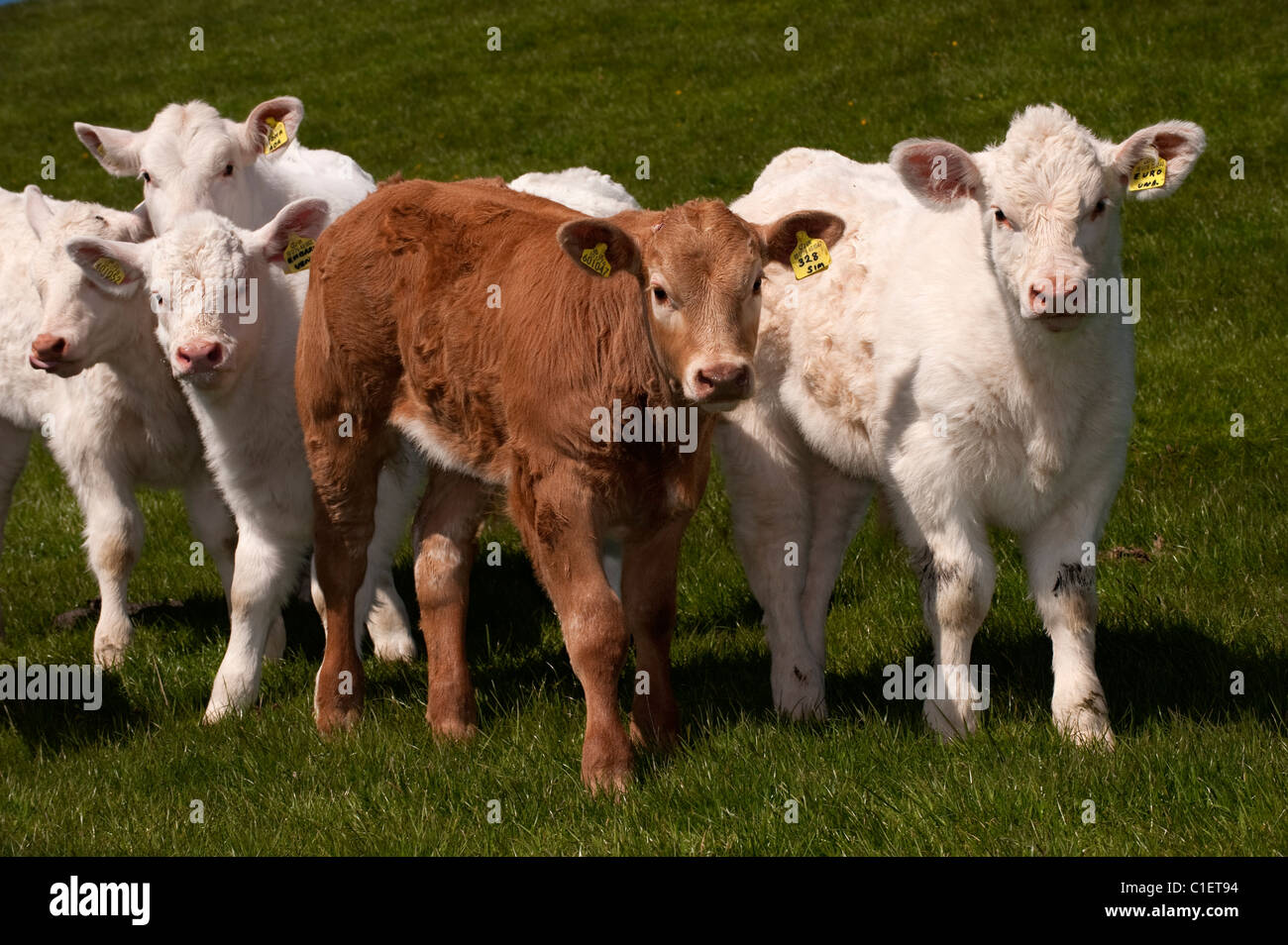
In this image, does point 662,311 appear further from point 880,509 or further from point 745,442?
point 880,509

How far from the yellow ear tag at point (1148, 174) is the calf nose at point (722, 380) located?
1816 mm

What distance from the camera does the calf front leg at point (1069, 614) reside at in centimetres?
562

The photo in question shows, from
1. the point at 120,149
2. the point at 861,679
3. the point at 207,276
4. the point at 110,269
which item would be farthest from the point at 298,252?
the point at 861,679

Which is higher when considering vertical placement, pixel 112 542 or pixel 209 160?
pixel 209 160

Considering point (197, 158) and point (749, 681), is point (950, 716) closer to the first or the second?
point (749, 681)

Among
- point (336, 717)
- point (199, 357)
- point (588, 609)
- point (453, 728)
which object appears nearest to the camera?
point (588, 609)

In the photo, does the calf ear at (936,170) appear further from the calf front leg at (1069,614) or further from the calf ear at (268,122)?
the calf ear at (268,122)

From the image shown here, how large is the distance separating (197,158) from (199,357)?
2.22 metres

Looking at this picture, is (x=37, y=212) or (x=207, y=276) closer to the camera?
(x=207, y=276)

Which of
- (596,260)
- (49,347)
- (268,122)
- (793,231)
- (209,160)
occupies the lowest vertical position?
(49,347)

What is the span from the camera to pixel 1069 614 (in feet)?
18.6

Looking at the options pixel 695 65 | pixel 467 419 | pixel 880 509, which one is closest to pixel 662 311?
pixel 467 419

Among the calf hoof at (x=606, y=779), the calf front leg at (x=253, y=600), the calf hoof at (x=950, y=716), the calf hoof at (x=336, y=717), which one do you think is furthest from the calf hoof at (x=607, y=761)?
the calf front leg at (x=253, y=600)

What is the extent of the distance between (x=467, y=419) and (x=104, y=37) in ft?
85.3
